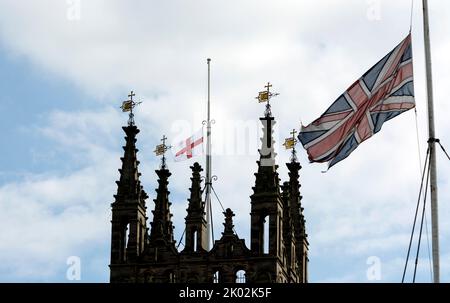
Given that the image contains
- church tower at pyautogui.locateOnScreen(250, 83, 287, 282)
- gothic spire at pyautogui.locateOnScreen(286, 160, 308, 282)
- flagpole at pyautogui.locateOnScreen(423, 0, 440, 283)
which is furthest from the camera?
gothic spire at pyautogui.locateOnScreen(286, 160, 308, 282)

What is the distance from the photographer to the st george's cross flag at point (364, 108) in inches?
2431

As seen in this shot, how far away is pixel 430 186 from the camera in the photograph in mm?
58375

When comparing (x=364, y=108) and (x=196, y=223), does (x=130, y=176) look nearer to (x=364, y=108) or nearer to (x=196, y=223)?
(x=196, y=223)

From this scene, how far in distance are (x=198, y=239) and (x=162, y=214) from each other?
611 centimetres

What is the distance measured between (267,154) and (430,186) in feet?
161

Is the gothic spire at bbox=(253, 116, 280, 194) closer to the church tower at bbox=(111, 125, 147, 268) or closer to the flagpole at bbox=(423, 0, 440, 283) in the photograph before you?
the church tower at bbox=(111, 125, 147, 268)

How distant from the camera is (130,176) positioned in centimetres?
11119

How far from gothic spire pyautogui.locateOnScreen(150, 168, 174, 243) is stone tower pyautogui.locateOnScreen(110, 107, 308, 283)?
68 millimetres

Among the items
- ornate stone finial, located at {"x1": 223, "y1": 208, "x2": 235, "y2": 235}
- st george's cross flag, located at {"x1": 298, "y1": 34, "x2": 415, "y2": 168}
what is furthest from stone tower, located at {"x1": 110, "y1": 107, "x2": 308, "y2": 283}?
st george's cross flag, located at {"x1": 298, "y1": 34, "x2": 415, "y2": 168}

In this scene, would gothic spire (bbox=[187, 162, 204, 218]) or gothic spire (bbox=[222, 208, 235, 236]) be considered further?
gothic spire (bbox=[187, 162, 204, 218])

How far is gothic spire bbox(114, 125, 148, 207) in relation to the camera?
364ft

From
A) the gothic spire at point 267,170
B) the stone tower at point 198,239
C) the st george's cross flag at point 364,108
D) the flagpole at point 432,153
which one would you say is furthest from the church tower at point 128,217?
the flagpole at point 432,153

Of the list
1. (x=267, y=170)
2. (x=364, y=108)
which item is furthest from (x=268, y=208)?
(x=364, y=108)
